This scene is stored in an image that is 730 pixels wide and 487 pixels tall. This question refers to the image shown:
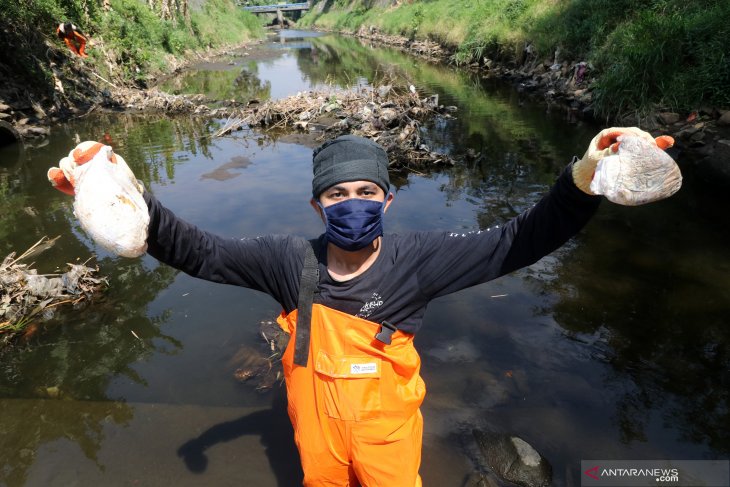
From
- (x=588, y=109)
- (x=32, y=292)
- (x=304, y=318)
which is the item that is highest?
(x=304, y=318)

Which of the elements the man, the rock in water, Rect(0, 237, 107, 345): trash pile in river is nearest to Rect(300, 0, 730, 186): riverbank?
the rock in water

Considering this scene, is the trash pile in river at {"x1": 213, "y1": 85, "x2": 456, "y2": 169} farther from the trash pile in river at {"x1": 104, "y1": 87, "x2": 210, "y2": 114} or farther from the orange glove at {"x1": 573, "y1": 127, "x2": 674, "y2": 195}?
A: the orange glove at {"x1": 573, "y1": 127, "x2": 674, "y2": 195}

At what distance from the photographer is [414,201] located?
22.8ft

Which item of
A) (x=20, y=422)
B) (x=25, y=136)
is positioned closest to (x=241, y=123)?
(x=25, y=136)

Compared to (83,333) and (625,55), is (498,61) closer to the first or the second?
(625,55)

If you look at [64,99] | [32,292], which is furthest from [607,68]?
[64,99]

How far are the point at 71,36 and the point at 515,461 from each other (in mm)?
16112

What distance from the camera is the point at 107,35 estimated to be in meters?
17.5

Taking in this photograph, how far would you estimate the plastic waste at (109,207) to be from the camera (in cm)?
158

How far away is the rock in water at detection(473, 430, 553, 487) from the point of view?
264 centimetres

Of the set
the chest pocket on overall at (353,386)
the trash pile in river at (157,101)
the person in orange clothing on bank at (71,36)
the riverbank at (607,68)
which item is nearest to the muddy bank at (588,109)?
the riverbank at (607,68)

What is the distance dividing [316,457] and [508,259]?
1.18m

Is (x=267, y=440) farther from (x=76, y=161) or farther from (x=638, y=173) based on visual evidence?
(x=638, y=173)

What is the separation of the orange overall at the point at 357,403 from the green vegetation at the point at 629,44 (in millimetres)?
9005
